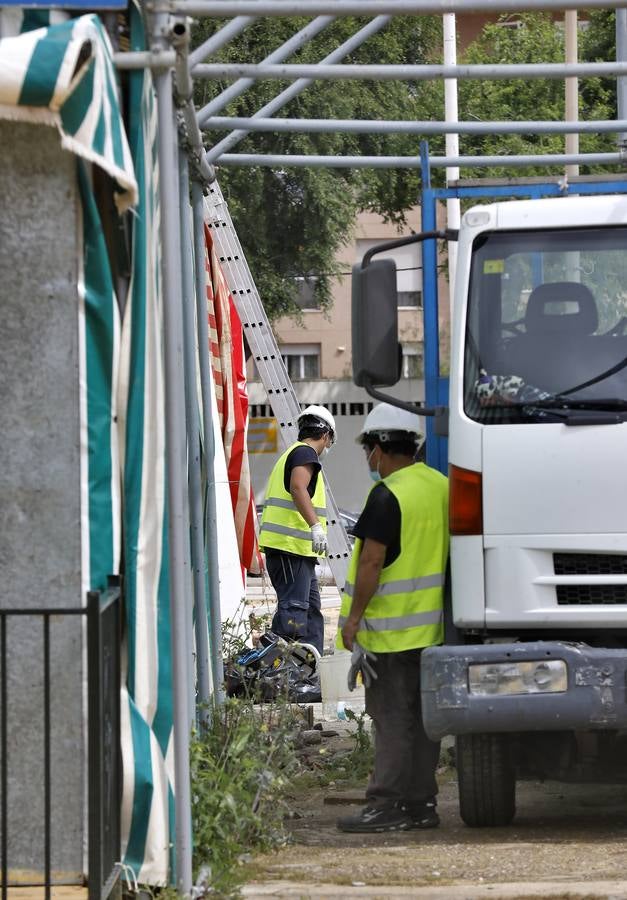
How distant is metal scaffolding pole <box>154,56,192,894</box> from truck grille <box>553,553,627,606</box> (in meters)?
1.76

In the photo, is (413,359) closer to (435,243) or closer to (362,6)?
(435,243)

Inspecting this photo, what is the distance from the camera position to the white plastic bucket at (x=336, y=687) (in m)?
9.12

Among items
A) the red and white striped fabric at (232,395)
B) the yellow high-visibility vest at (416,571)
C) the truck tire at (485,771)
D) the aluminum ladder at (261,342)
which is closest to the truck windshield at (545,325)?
the yellow high-visibility vest at (416,571)

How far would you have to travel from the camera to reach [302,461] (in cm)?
1072

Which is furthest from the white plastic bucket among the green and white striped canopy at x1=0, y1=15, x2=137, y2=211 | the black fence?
the green and white striped canopy at x1=0, y1=15, x2=137, y2=211

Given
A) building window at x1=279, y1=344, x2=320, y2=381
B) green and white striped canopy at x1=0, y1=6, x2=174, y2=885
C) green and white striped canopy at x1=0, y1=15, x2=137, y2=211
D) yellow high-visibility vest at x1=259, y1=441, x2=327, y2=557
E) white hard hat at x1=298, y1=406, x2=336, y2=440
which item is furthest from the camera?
building window at x1=279, y1=344, x2=320, y2=381

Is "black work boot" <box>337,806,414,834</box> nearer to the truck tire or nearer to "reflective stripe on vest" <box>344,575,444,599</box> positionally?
the truck tire

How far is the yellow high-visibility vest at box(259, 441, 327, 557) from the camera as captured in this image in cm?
1066

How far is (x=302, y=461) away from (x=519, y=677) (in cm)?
470

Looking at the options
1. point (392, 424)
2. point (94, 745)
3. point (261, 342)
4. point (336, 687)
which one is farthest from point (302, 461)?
point (94, 745)

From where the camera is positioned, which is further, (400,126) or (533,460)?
(400,126)

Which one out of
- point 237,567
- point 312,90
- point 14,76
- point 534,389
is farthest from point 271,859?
point 312,90

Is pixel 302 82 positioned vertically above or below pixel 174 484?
above

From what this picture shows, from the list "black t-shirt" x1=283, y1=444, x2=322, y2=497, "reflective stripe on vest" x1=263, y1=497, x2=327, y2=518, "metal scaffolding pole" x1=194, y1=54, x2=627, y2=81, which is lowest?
"reflective stripe on vest" x1=263, y1=497, x2=327, y2=518
